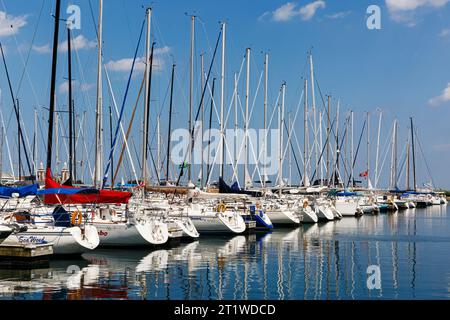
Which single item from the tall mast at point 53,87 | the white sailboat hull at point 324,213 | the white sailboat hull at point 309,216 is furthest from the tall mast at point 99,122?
the white sailboat hull at point 324,213

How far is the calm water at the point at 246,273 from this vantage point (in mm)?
19781

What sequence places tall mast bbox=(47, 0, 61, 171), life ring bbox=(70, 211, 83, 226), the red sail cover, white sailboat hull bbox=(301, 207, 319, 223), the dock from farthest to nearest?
white sailboat hull bbox=(301, 207, 319, 223) < tall mast bbox=(47, 0, 61, 171) < the red sail cover < life ring bbox=(70, 211, 83, 226) < the dock

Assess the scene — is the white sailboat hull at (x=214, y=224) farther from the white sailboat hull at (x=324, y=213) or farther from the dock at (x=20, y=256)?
the white sailboat hull at (x=324, y=213)

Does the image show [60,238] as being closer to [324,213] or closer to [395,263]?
[395,263]

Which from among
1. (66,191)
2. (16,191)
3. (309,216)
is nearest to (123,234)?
(66,191)

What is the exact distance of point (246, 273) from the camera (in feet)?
79.1

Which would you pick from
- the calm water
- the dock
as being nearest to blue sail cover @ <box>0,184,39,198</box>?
the calm water

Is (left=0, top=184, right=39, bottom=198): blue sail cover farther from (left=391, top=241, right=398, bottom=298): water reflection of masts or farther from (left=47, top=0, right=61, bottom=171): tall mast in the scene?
(left=391, top=241, right=398, bottom=298): water reflection of masts

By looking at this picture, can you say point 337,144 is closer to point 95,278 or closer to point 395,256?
point 395,256

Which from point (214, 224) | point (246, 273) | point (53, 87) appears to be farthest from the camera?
point (214, 224)

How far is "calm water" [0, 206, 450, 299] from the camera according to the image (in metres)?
19.8

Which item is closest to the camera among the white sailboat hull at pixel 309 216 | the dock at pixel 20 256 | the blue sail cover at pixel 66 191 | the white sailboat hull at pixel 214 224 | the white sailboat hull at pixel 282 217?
the dock at pixel 20 256

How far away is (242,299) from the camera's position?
18672 mm

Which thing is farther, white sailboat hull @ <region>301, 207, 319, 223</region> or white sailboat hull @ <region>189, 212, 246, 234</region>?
white sailboat hull @ <region>301, 207, 319, 223</region>
